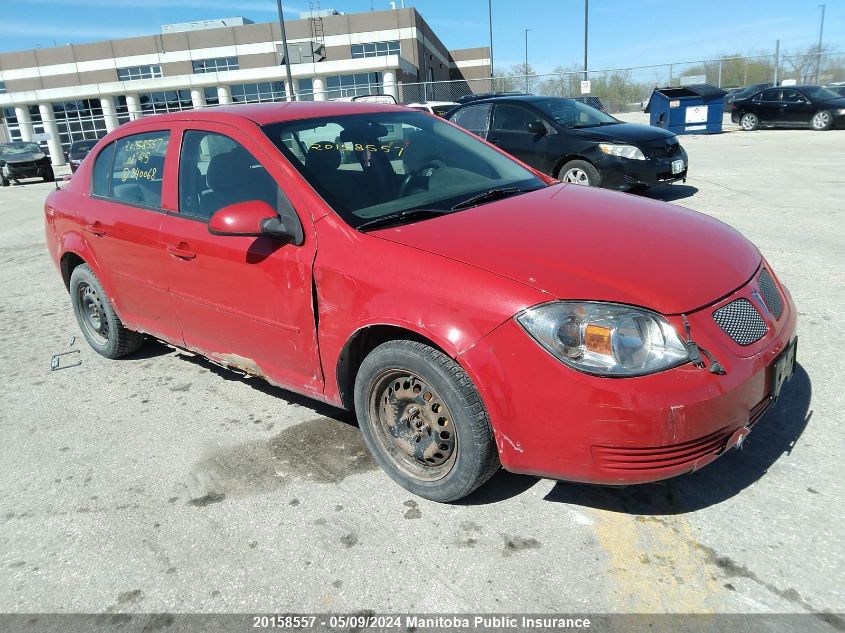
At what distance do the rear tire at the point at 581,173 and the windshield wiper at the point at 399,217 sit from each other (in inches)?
252

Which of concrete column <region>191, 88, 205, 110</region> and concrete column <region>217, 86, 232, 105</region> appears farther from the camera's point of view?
concrete column <region>191, 88, 205, 110</region>

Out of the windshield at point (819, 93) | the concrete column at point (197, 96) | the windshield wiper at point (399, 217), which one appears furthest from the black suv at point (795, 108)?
the concrete column at point (197, 96)

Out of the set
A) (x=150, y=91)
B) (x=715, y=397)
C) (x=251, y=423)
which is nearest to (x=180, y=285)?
(x=251, y=423)

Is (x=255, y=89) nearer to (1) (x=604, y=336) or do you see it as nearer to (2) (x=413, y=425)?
(2) (x=413, y=425)

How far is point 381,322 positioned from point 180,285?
1.58 m

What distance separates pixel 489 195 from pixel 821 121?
2066 centimetres

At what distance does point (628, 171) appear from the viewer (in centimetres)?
882

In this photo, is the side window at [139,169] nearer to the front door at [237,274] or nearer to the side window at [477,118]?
the front door at [237,274]

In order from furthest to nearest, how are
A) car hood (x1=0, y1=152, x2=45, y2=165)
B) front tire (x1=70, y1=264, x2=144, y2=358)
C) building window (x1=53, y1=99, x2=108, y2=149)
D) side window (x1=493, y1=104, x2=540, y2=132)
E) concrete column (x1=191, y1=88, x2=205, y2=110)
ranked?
1. concrete column (x1=191, y1=88, x2=205, y2=110)
2. building window (x1=53, y1=99, x2=108, y2=149)
3. car hood (x1=0, y1=152, x2=45, y2=165)
4. side window (x1=493, y1=104, x2=540, y2=132)
5. front tire (x1=70, y1=264, x2=144, y2=358)

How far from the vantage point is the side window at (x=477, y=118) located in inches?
399

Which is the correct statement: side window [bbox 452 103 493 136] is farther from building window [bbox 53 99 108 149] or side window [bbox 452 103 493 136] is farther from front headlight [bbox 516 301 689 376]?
building window [bbox 53 99 108 149]

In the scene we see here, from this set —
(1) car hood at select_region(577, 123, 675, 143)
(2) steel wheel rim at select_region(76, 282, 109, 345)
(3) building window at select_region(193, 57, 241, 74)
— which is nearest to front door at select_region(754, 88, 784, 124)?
(1) car hood at select_region(577, 123, 675, 143)

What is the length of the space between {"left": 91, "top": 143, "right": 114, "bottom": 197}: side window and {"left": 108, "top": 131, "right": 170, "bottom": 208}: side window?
0.07 m

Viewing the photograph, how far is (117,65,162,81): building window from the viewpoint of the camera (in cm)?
5675
